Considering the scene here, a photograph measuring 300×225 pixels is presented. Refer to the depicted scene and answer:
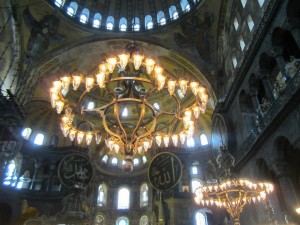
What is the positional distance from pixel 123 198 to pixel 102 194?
72.7 inches

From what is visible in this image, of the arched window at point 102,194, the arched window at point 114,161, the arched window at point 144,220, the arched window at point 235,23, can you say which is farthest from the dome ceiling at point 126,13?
the arched window at point 144,220

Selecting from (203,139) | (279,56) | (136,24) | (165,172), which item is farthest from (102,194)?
(279,56)

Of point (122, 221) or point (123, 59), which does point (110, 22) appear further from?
point (122, 221)

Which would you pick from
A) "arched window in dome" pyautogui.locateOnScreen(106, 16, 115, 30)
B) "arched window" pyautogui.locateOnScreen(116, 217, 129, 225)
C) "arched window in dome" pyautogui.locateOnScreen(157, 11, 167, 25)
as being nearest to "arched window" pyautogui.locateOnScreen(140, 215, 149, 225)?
"arched window" pyautogui.locateOnScreen(116, 217, 129, 225)

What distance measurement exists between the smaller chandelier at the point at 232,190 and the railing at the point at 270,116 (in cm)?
172

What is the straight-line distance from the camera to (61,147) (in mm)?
17547

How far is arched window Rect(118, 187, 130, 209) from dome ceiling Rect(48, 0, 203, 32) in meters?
13.4

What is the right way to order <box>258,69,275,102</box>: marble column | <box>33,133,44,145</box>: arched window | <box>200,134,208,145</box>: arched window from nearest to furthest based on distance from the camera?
<box>258,69,275,102</box>: marble column < <box>33,133,44,145</box>: arched window < <box>200,134,208,145</box>: arched window

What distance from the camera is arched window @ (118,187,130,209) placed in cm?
2144

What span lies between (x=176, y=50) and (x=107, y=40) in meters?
4.47

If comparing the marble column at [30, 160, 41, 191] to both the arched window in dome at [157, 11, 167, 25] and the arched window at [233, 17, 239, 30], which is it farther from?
the arched window at [233, 17, 239, 30]

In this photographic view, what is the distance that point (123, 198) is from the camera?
21766 millimetres

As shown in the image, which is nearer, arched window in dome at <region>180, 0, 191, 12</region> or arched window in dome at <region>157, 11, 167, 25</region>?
arched window in dome at <region>180, 0, 191, 12</region>

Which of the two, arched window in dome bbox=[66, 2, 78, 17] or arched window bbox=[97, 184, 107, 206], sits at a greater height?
arched window in dome bbox=[66, 2, 78, 17]
